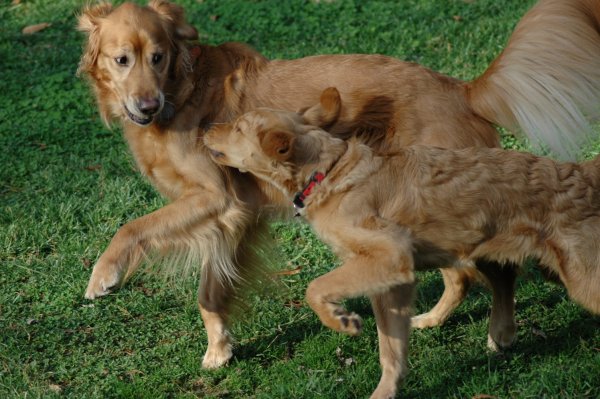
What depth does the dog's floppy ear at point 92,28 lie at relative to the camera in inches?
242

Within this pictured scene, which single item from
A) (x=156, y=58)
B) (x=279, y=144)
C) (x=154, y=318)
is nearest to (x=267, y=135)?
(x=279, y=144)

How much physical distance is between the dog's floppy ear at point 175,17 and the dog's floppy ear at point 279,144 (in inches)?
54.2

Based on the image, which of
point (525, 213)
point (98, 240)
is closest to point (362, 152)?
point (525, 213)

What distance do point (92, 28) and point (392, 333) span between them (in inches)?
111

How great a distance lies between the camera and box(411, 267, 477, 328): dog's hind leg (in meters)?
6.20

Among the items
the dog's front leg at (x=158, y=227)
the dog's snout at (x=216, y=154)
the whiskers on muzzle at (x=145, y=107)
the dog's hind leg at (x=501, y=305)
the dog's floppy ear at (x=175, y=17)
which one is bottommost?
the dog's hind leg at (x=501, y=305)

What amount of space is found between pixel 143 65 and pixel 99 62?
0.37 m

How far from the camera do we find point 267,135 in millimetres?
5234

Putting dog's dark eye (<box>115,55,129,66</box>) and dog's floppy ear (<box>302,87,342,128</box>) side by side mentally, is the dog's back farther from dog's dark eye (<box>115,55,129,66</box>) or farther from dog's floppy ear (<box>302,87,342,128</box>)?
dog's dark eye (<box>115,55,129,66</box>)

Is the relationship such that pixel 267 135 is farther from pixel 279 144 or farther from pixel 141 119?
pixel 141 119

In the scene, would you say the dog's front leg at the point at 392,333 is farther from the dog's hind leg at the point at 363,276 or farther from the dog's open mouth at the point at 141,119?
the dog's open mouth at the point at 141,119

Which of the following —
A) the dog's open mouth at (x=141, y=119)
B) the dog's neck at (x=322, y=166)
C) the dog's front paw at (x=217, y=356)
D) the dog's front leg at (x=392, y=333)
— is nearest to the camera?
the dog's neck at (x=322, y=166)

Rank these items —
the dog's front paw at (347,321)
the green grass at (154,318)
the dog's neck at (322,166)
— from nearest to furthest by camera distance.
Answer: the dog's front paw at (347,321), the dog's neck at (322,166), the green grass at (154,318)

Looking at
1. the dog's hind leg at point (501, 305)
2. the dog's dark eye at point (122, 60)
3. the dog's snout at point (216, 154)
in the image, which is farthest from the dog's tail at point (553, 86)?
the dog's dark eye at point (122, 60)
